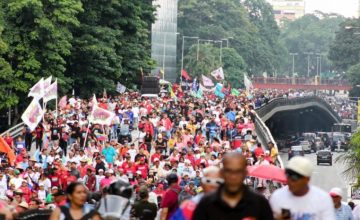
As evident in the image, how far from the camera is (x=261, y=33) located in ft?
623

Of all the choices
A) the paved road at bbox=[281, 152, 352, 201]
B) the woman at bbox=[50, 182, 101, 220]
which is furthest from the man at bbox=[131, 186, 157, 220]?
the paved road at bbox=[281, 152, 352, 201]

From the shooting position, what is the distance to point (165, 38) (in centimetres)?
11875

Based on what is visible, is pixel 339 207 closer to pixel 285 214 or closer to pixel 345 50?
pixel 285 214

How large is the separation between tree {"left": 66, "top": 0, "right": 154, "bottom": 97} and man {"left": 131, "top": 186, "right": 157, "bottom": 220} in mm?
45743

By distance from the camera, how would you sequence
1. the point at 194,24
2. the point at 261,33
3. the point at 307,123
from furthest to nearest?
1. the point at 261,33
2. the point at 194,24
3. the point at 307,123

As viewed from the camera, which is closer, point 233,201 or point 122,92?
point 233,201

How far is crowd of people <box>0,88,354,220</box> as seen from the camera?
1237 cm

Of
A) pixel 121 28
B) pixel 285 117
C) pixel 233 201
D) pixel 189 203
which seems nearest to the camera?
pixel 233 201

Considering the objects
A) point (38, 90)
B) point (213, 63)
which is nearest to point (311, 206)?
point (38, 90)

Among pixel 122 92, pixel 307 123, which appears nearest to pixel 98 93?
pixel 122 92

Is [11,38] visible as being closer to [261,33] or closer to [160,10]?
[160,10]

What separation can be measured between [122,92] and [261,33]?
412ft

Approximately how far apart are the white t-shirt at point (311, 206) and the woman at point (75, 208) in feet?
6.42

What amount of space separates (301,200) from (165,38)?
4260 inches
